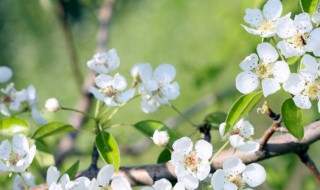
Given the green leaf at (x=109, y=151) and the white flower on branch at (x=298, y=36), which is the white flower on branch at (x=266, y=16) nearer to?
the white flower on branch at (x=298, y=36)

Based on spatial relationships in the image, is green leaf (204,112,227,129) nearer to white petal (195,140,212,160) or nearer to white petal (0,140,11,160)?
white petal (195,140,212,160)

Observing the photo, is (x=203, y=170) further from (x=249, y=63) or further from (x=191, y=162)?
(x=249, y=63)

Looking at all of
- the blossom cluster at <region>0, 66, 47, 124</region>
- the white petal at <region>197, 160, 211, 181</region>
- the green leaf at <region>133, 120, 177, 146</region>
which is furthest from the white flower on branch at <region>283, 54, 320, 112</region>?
the blossom cluster at <region>0, 66, 47, 124</region>

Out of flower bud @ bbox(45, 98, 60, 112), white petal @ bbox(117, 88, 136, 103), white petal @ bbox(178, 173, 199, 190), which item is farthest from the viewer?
flower bud @ bbox(45, 98, 60, 112)

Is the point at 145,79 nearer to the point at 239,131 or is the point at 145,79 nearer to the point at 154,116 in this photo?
the point at 239,131

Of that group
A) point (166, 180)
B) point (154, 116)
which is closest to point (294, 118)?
point (166, 180)

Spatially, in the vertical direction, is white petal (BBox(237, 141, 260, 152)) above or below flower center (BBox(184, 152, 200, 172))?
above
